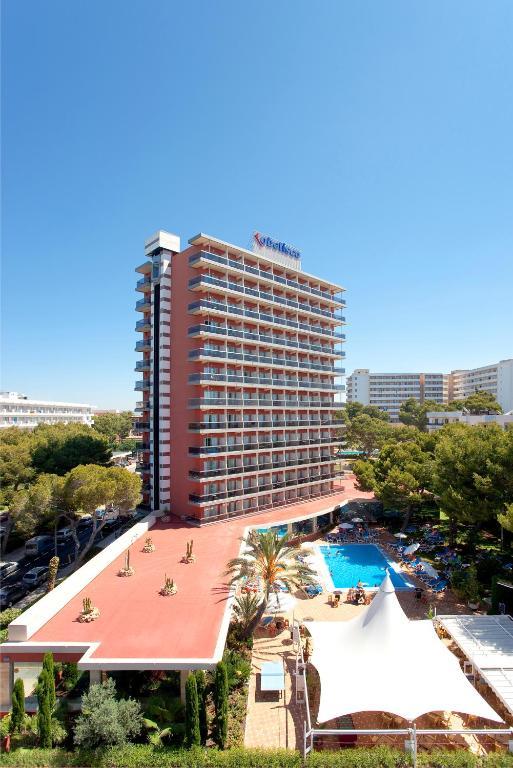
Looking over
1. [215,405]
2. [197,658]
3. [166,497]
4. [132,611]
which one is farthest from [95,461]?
[197,658]

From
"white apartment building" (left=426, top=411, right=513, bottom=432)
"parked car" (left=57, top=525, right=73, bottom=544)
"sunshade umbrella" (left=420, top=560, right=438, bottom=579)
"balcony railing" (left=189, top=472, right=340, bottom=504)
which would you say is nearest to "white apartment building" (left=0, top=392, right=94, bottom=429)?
"parked car" (left=57, top=525, right=73, bottom=544)

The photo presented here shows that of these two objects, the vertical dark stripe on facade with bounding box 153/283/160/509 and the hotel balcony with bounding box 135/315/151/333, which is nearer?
the vertical dark stripe on facade with bounding box 153/283/160/509

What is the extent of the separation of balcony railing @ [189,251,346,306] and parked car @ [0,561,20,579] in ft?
A: 109

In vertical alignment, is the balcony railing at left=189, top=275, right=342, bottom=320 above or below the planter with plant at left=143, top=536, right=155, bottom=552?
above

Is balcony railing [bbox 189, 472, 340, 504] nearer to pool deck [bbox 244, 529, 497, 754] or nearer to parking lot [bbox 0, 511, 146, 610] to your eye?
parking lot [bbox 0, 511, 146, 610]

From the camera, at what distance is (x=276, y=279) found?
45.2 m

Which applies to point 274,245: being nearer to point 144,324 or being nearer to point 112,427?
point 144,324

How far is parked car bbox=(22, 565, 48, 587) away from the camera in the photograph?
33.1 metres

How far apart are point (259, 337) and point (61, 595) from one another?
2945 cm

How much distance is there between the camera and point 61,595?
72.4ft

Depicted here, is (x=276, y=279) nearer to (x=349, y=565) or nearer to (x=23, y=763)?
(x=349, y=565)

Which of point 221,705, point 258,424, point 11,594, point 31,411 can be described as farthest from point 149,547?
point 31,411

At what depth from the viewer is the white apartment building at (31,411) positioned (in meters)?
104

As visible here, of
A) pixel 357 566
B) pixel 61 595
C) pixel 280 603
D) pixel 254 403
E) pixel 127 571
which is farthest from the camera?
pixel 254 403
